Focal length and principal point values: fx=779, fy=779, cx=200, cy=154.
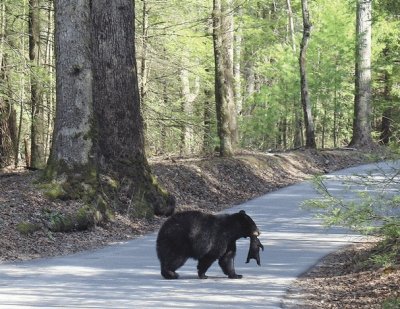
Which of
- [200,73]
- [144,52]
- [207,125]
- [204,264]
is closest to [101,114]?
[204,264]

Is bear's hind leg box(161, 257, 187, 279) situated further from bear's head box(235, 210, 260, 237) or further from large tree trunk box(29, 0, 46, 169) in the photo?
large tree trunk box(29, 0, 46, 169)

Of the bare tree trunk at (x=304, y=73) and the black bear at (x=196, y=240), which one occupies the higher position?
the bare tree trunk at (x=304, y=73)

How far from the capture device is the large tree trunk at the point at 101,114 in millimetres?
16531

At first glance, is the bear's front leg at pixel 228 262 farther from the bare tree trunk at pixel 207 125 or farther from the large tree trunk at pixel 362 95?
the large tree trunk at pixel 362 95

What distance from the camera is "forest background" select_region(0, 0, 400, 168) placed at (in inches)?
994

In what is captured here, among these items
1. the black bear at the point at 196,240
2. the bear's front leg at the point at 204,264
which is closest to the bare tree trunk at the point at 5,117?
the black bear at the point at 196,240

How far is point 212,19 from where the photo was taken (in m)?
26.4

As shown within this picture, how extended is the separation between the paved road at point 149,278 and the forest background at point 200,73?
271 cm

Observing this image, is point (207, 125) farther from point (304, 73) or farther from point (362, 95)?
point (362, 95)

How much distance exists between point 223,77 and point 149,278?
15.9m

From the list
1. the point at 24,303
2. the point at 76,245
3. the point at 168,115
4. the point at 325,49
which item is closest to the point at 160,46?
the point at 168,115

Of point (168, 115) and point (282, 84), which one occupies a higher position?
point (282, 84)

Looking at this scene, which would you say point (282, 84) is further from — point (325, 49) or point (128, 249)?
point (128, 249)

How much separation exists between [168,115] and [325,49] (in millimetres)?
16600
